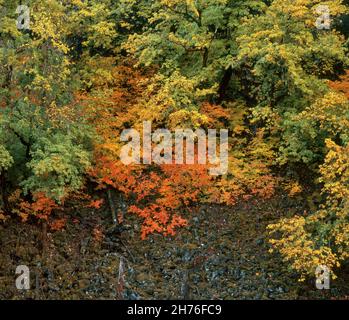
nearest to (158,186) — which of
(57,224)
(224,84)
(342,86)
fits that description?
(57,224)

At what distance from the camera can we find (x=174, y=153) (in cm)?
1853

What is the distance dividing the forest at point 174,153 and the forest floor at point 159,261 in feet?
0.15

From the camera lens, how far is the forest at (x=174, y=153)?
14.5 m

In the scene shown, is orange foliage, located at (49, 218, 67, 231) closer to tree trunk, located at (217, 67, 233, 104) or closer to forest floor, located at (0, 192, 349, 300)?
forest floor, located at (0, 192, 349, 300)

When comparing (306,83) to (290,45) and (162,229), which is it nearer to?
(290,45)

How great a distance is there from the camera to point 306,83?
17.7 meters

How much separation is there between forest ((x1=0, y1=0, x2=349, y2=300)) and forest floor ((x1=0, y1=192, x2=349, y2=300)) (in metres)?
0.04

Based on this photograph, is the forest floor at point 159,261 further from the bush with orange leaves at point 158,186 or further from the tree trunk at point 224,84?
the tree trunk at point 224,84

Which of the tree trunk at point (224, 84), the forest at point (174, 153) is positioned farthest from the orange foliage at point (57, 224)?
the tree trunk at point (224, 84)

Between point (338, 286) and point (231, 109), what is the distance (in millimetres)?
7946

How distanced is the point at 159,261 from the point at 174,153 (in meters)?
4.38

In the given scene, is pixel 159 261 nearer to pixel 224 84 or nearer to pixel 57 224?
pixel 57 224

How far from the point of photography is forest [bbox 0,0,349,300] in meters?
14.5

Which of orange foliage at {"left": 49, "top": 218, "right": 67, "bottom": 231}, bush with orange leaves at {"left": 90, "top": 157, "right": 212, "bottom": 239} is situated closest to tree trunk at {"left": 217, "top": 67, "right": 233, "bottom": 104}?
bush with orange leaves at {"left": 90, "top": 157, "right": 212, "bottom": 239}
